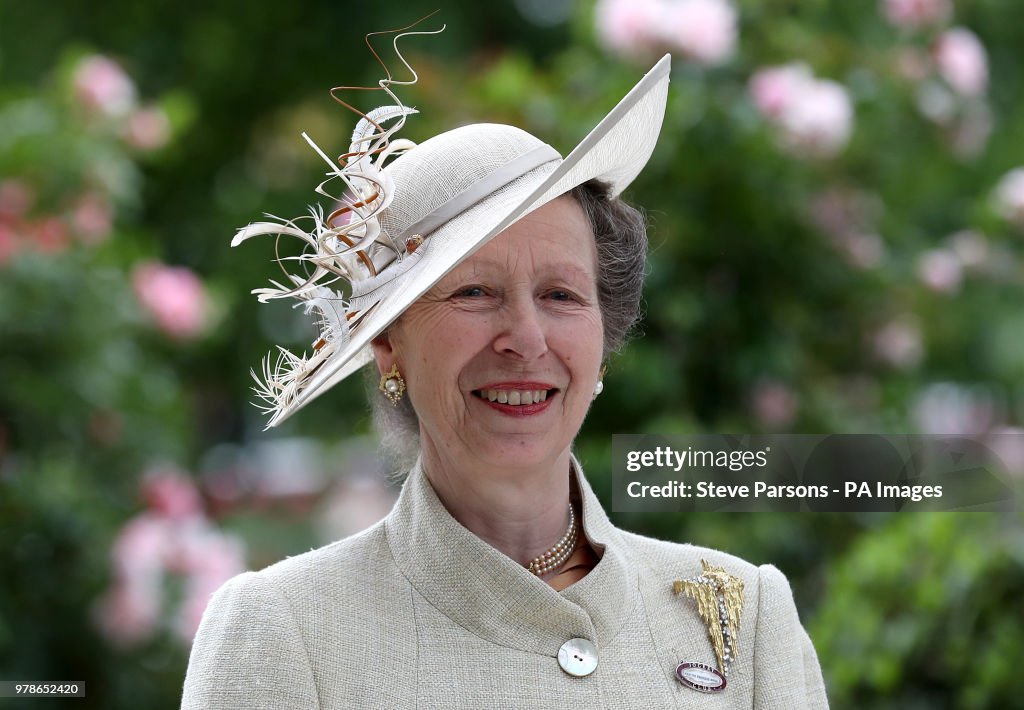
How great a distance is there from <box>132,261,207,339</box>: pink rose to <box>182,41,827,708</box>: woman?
2.52m

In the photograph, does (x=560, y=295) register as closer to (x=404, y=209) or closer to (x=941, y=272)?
(x=404, y=209)

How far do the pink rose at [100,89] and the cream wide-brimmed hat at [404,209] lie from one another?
9.12 ft

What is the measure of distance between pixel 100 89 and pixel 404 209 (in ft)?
9.48

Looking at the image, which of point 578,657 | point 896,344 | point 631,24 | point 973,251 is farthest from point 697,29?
point 578,657

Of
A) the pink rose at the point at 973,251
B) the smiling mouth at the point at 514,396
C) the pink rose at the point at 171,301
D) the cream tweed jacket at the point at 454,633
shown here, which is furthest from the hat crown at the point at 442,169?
the pink rose at the point at 973,251

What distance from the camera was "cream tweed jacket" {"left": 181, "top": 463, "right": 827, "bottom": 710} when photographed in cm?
169

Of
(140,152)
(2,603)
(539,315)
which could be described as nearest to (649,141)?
(539,315)

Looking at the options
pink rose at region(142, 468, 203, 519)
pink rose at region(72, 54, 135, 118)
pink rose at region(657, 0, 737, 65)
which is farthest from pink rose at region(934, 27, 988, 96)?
pink rose at region(142, 468, 203, 519)

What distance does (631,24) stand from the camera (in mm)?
4102

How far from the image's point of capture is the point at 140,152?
458cm

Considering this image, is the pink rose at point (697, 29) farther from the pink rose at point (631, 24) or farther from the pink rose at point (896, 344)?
the pink rose at point (896, 344)

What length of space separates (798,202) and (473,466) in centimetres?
264

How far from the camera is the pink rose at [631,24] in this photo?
161 inches

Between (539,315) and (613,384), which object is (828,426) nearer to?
(613,384)
